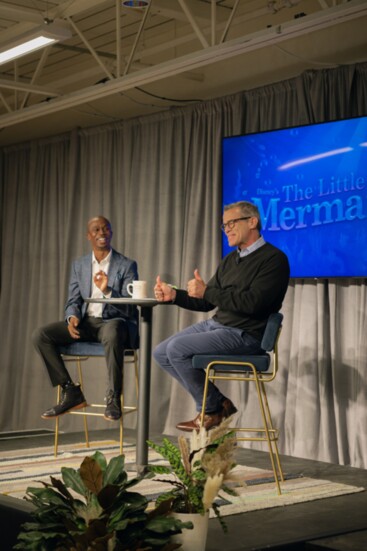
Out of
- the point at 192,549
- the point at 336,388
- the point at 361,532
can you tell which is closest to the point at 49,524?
the point at 192,549

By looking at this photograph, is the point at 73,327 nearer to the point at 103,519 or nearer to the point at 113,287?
the point at 113,287

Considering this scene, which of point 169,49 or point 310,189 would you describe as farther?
point 169,49

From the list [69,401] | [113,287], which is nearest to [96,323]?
[113,287]

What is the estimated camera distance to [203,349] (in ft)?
14.5

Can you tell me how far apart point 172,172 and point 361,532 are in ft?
13.7

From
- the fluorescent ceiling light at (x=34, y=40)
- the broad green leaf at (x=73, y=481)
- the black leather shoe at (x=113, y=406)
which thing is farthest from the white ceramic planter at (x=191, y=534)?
the fluorescent ceiling light at (x=34, y=40)

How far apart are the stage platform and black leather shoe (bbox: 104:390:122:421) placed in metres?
0.97

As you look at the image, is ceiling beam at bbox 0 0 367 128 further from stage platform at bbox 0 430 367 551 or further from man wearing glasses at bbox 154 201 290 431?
stage platform at bbox 0 430 367 551

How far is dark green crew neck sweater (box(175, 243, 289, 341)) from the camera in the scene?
170 inches

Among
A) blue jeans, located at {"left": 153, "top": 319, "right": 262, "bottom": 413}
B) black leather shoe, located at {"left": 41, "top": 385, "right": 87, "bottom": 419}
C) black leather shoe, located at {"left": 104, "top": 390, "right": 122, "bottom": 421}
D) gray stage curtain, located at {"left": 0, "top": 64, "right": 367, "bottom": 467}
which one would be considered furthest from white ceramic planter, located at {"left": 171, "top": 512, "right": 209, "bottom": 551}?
gray stage curtain, located at {"left": 0, "top": 64, "right": 367, "bottom": 467}

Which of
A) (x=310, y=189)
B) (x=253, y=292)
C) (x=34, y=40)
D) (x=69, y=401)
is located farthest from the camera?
(x=310, y=189)

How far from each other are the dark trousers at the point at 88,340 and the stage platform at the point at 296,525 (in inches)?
45.7

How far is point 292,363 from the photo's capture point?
583 centimetres

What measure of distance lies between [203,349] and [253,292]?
38 cm
